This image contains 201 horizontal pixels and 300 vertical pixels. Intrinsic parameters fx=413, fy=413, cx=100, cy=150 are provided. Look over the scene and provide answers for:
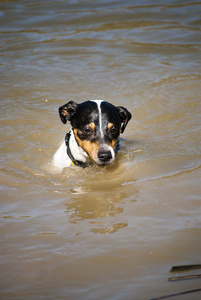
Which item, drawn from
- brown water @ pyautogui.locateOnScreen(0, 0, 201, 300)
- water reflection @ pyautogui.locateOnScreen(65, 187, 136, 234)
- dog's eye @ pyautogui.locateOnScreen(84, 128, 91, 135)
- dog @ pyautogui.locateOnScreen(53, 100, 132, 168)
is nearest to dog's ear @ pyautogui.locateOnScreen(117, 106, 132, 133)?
dog @ pyautogui.locateOnScreen(53, 100, 132, 168)

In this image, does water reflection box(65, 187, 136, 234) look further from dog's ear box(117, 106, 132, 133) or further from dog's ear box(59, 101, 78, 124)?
dog's ear box(117, 106, 132, 133)

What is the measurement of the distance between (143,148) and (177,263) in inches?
135

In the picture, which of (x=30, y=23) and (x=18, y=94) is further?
(x=30, y=23)

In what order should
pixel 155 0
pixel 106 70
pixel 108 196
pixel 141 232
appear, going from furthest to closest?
pixel 155 0, pixel 106 70, pixel 108 196, pixel 141 232

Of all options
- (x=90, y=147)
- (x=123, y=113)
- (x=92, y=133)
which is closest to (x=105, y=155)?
(x=90, y=147)

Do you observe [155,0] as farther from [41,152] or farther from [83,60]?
[41,152]

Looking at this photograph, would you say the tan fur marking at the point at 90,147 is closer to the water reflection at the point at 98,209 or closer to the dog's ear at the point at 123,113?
the water reflection at the point at 98,209

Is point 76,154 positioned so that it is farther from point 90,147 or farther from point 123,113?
point 123,113

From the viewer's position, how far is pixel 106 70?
1002 cm

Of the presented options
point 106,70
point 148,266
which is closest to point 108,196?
point 148,266

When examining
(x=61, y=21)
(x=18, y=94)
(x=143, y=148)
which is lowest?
(x=143, y=148)

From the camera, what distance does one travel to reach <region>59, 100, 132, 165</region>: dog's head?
5.16 m

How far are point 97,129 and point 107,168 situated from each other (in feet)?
2.34

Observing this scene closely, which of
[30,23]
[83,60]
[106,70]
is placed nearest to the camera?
[106,70]
